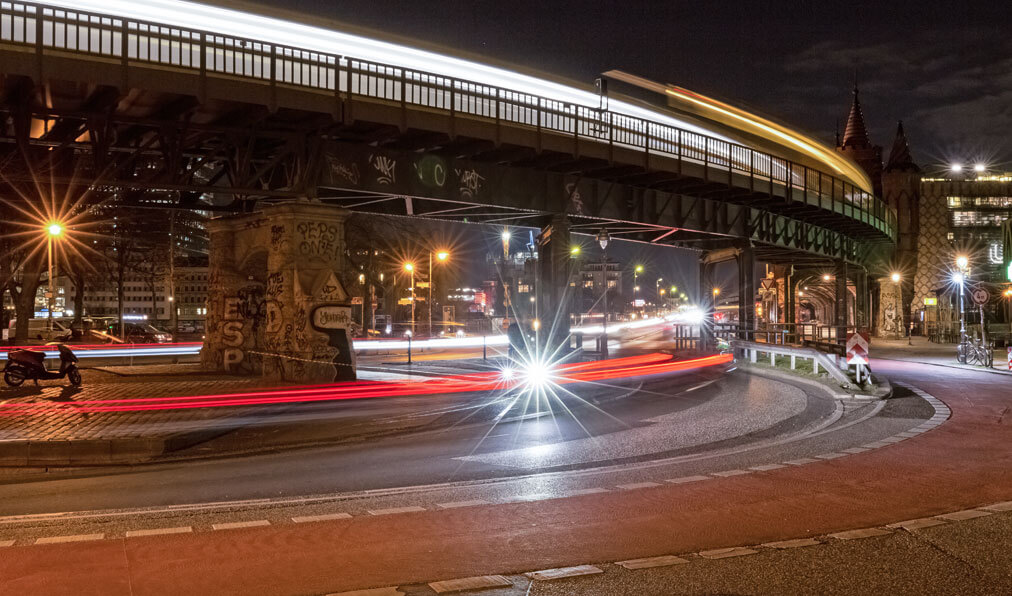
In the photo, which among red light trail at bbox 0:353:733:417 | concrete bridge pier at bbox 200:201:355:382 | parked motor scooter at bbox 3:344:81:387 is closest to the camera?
red light trail at bbox 0:353:733:417

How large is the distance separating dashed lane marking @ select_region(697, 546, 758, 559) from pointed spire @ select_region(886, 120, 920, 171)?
7445 cm

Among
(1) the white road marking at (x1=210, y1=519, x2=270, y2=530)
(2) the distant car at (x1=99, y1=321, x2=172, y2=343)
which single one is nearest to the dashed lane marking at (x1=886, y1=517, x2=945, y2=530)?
(1) the white road marking at (x1=210, y1=519, x2=270, y2=530)

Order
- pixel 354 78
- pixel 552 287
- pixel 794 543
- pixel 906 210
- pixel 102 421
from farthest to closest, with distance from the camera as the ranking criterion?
pixel 906 210 < pixel 552 287 < pixel 354 78 < pixel 102 421 < pixel 794 543

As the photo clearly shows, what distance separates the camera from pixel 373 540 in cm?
638

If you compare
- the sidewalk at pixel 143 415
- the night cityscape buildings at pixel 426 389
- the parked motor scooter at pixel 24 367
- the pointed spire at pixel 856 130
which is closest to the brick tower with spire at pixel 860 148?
the pointed spire at pixel 856 130

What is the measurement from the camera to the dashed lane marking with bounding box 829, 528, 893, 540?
6406mm

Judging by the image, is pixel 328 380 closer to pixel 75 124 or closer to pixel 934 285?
pixel 75 124

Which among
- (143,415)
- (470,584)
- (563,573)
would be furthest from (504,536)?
(143,415)

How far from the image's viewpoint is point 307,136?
19.0 m

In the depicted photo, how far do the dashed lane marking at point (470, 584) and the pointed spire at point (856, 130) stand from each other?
87.3 m

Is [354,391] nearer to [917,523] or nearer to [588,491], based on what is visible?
[588,491]

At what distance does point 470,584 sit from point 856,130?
293 ft

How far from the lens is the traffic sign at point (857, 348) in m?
19.2

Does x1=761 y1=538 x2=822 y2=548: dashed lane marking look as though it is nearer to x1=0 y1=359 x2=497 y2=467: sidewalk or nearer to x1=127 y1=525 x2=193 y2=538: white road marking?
x1=127 y1=525 x2=193 y2=538: white road marking
